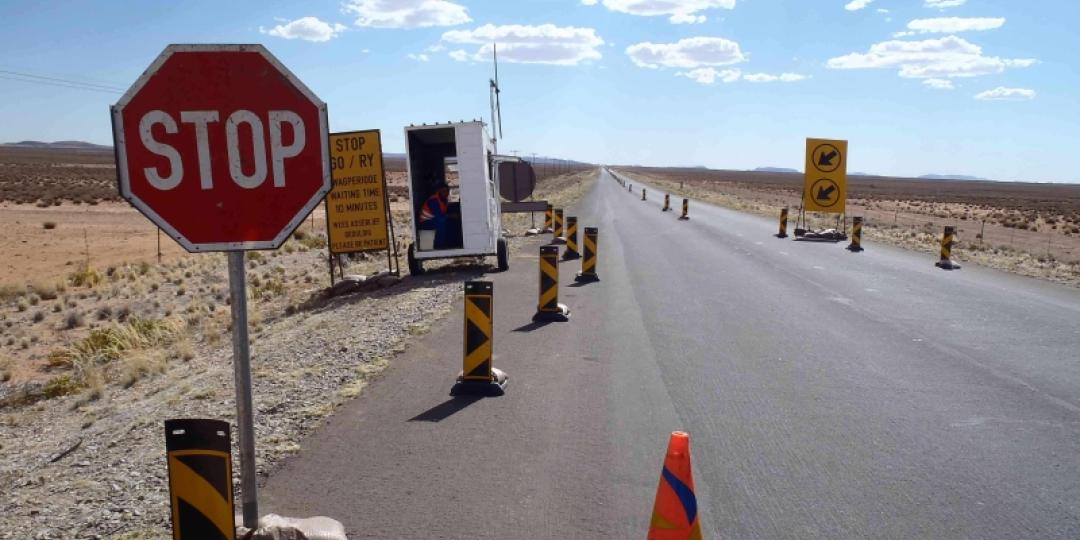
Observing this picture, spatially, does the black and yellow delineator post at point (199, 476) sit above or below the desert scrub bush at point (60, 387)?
above

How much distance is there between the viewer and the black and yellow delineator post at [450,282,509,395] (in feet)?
23.9

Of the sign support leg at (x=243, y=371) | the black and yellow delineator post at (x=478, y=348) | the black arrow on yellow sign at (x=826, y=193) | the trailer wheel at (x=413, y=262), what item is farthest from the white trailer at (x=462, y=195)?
the black arrow on yellow sign at (x=826, y=193)

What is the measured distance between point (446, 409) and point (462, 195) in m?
9.41

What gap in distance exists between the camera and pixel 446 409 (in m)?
6.83

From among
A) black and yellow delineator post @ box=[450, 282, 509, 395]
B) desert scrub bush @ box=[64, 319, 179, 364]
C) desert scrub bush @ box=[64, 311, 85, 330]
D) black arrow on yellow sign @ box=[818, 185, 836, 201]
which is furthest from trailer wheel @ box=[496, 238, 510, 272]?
black arrow on yellow sign @ box=[818, 185, 836, 201]

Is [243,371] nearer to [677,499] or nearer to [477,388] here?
[677,499]

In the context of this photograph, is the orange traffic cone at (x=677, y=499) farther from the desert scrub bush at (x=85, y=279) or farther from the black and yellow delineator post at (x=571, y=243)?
the desert scrub bush at (x=85, y=279)

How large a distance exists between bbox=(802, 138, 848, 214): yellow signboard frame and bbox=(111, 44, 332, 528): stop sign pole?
78.5ft

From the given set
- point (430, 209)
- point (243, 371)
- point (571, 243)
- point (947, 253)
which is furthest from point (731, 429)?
point (947, 253)

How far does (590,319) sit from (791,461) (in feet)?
18.7

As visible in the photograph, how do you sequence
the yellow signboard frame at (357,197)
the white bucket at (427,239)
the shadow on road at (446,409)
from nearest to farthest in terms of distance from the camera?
the shadow on road at (446,409)
the yellow signboard frame at (357,197)
the white bucket at (427,239)

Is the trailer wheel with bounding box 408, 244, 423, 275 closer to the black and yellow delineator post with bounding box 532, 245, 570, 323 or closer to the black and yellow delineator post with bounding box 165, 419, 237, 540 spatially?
the black and yellow delineator post with bounding box 532, 245, 570, 323

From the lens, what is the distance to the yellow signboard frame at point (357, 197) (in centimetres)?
1544

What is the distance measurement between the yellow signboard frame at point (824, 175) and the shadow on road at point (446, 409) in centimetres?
2055
